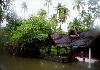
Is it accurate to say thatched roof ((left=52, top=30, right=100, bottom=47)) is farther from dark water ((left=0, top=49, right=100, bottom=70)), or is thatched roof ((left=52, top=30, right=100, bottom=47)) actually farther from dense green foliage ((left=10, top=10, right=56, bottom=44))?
dense green foliage ((left=10, top=10, right=56, bottom=44))

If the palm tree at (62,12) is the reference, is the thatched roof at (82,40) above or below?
below

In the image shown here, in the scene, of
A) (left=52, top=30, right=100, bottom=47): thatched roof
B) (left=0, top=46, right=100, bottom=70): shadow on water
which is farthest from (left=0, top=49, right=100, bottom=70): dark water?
(left=52, top=30, right=100, bottom=47): thatched roof

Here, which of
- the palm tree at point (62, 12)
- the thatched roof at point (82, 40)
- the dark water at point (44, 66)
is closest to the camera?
the dark water at point (44, 66)

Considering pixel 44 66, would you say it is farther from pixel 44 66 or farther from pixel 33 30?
pixel 33 30

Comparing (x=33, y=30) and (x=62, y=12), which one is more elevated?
(x=62, y=12)

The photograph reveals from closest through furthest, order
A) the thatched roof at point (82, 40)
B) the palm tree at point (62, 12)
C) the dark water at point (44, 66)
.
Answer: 1. the dark water at point (44, 66)
2. the thatched roof at point (82, 40)
3. the palm tree at point (62, 12)

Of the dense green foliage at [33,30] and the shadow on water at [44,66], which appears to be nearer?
the shadow on water at [44,66]

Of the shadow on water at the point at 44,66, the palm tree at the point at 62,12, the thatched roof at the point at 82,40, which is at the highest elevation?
the palm tree at the point at 62,12

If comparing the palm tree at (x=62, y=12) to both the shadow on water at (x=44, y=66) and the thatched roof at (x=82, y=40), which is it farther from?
the shadow on water at (x=44, y=66)

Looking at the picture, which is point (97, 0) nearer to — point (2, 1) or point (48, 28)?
point (2, 1)

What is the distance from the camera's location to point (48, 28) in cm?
2878

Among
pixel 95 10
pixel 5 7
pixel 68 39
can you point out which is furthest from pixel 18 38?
pixel 5 7

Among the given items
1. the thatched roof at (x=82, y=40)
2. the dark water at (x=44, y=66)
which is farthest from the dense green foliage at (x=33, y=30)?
the dark water at (x=44, y=66)

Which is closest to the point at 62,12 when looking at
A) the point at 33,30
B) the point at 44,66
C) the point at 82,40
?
the point at 33,30
